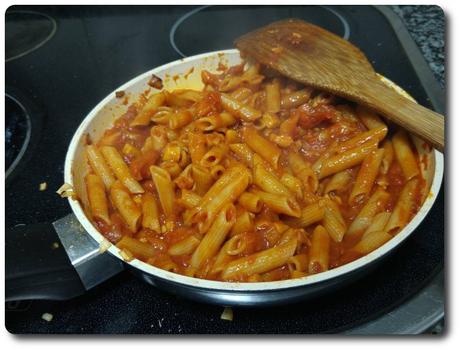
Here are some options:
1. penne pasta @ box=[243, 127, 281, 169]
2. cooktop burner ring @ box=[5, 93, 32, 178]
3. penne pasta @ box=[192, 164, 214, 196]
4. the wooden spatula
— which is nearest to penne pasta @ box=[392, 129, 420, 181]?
the wooden spatula

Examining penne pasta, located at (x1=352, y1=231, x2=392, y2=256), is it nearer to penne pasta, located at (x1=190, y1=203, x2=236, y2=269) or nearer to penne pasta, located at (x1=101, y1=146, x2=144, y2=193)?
penne pasta, located at (x1=190, y1=203, x2=236, y2=269)

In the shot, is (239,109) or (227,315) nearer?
(227,315)

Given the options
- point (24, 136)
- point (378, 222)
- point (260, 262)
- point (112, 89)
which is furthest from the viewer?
point (112, 89)

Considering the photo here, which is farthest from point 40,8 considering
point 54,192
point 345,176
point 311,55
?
point 345,176

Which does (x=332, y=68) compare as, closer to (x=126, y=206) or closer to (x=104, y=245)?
(x=126, y=206)

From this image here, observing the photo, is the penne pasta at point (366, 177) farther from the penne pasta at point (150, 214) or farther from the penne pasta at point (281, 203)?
the penne pasta at point (150, 214)

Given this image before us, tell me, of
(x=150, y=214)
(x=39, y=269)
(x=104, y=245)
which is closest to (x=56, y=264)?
(x=39, y=269)
